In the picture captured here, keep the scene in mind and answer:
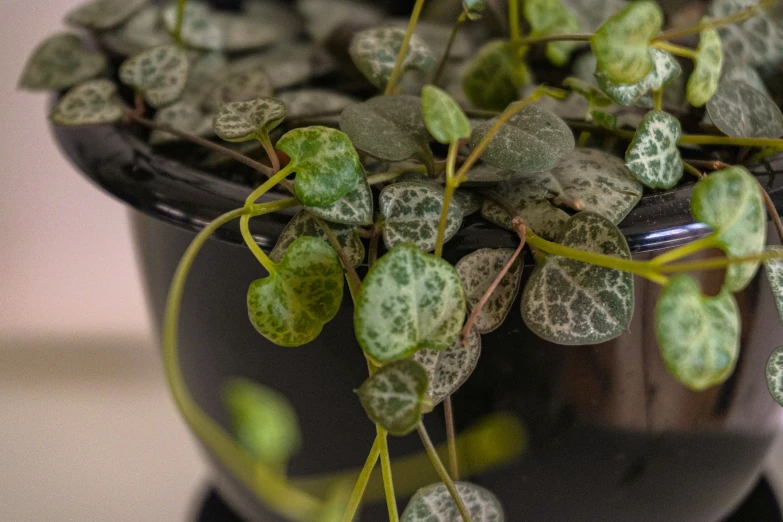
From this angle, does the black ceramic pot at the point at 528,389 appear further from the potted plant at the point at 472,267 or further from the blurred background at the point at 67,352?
the blurred background at the point at 67,352

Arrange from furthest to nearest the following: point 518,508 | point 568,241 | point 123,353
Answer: point 123,353, point 518,508, point 568,241

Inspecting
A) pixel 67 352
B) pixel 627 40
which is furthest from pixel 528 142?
pixel 67 352

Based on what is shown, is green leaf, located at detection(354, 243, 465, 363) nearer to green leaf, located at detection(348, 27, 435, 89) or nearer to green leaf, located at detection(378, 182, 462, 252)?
green leaf, located at detection(378, 182, 462, 252)

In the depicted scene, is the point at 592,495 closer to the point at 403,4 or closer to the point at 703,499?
the point at 703,499

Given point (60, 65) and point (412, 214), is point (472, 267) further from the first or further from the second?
point (60, 65)

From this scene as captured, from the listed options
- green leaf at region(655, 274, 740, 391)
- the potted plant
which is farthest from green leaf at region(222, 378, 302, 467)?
green leaf at region(655, 274, 740, 391)

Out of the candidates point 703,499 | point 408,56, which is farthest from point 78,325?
point 703,499
